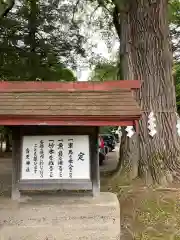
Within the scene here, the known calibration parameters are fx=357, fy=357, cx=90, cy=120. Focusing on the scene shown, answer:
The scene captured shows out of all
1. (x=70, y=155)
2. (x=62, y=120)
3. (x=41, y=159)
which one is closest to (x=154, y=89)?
(x=70, y=155)

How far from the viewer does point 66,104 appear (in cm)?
536

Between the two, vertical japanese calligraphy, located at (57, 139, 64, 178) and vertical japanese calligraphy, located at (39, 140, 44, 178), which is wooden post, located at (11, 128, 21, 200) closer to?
vertical japanese calligraphy, located at (39, 140, 44, 178)

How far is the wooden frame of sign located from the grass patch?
110 cm

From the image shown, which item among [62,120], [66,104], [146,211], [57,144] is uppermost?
[66,104]

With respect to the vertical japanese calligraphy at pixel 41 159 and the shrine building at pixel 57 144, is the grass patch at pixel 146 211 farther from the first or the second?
the vertical japanese calligraphy at pixel 41 159

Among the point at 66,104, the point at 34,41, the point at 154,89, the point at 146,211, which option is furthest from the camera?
the point at 34,41

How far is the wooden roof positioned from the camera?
5.03 meters

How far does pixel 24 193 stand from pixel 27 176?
0.62 meters

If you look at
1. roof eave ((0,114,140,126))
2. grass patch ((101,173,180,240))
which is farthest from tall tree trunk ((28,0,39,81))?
roof eave ((0,114,140,126))

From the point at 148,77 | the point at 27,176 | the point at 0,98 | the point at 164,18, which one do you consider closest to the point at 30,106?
the point at 0,98

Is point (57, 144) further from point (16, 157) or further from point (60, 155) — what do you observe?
point (16, 157)

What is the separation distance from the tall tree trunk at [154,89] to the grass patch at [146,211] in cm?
51

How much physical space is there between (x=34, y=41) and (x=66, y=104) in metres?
12.8

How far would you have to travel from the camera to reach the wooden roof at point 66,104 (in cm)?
503
